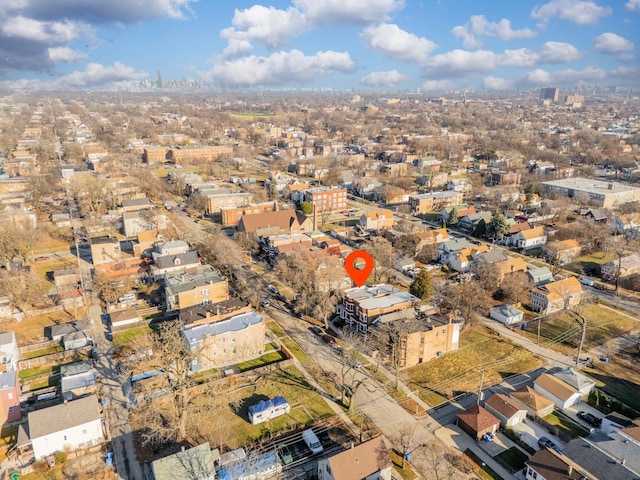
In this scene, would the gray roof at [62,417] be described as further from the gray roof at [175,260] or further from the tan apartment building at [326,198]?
the tan apartment building at [326,198]

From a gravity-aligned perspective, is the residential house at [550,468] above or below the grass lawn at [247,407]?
above

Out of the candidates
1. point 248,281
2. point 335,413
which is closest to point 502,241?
point 248,281

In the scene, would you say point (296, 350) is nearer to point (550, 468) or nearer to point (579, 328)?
point (550, 468)

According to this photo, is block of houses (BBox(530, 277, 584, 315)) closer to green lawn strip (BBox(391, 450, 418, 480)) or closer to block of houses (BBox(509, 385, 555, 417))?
block of houses (BBox(509, 385, 555, 417))

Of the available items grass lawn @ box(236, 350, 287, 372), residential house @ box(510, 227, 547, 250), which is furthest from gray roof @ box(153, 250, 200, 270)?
residential house @ box(510, 227, 547, 250)

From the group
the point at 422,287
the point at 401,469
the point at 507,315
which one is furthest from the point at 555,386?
the point at 422,287

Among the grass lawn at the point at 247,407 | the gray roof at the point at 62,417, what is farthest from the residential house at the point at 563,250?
the gray roof at the point at 62,417
